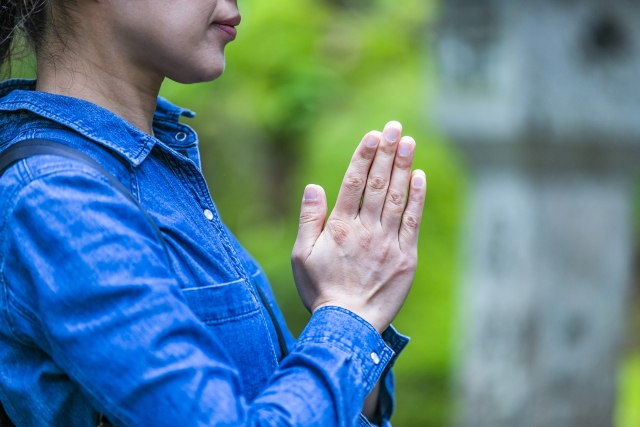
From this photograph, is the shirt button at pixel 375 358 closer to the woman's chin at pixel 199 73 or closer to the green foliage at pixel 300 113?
the woman's chin at pixel 199 73

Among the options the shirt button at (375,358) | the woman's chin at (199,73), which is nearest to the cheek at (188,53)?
the woman's chin at (199,73)

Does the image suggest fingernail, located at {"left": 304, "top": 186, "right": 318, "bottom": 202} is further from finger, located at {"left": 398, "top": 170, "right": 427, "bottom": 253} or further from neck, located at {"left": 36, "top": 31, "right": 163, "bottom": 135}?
neck, located at {"left": 36, "top": 31, "right": 163, "bottom": 135}

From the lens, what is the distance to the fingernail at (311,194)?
1437 mm

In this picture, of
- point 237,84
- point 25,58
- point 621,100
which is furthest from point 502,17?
point 237,84

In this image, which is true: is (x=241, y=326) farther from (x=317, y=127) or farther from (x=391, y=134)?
(x=317, y=127)

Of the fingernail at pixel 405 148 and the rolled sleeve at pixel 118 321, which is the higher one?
the fingernail at pixel 405 148

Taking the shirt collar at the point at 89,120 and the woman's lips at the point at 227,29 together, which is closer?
the shirt collar at the point at 89,120

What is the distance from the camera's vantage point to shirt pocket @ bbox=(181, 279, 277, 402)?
1.28 metres

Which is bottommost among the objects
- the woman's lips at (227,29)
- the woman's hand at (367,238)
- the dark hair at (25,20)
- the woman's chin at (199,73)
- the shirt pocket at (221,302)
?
the shirt pocket at (221,302)

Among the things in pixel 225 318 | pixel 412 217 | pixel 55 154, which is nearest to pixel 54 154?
pixel 55 154

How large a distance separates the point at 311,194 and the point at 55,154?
45 centimetres

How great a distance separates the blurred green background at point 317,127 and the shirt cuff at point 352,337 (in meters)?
4.43

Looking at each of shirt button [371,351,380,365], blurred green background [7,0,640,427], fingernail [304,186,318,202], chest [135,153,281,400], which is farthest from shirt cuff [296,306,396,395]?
blurred green background [7,0,640,427]

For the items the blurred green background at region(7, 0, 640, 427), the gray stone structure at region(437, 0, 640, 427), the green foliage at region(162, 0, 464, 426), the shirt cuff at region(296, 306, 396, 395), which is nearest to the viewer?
the shirt cuff at region(296, 306, 396, 395)
